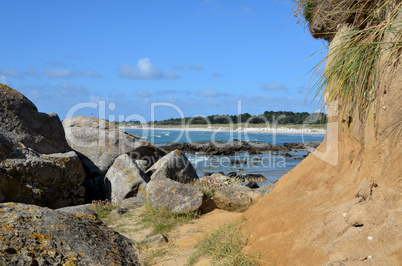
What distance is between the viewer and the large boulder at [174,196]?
7.59m

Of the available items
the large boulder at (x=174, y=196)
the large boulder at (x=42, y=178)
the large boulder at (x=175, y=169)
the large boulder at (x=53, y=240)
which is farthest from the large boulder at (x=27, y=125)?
the large boulder at (x=53, y=240)

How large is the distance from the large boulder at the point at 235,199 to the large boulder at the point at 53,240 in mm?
3851

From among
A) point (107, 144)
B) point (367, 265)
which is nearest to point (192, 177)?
point (107, 144)

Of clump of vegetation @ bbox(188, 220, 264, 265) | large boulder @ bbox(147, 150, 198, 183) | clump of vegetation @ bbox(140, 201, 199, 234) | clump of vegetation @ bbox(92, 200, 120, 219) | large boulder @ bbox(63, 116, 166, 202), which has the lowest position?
clump of vegetation @ bbox(92, 200, 120, 219)

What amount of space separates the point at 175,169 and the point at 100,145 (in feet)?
10.2

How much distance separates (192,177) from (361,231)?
796 centimetres

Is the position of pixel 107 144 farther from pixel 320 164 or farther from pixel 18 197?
pixel 320 164

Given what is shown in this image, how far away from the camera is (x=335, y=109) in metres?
5.42

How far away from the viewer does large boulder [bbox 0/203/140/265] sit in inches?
126

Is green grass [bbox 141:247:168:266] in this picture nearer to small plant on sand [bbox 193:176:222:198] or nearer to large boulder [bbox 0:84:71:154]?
small plant on sand [bbox 193:176:222:198]

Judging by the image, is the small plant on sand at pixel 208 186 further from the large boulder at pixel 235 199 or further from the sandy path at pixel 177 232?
the sandy path at pixel 177 232

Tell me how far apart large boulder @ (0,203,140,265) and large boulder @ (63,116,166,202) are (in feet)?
23.9

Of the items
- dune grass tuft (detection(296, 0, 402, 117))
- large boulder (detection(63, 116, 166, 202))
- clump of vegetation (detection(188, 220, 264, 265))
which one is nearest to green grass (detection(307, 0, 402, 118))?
dune grass tuft (detection(296, 0, 402, 117))

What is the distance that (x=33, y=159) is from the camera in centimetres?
846
